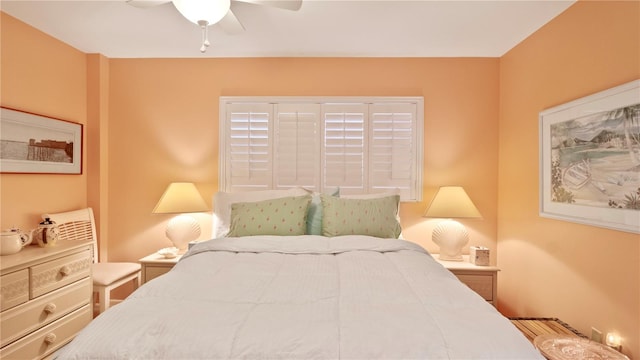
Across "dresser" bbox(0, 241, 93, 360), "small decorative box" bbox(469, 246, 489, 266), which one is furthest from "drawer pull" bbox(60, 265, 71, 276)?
"small decorative box" bbox(469, 246, 489, 266)

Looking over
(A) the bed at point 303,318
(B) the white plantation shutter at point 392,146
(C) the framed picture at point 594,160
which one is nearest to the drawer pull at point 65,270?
(A) the bed at point 303,318

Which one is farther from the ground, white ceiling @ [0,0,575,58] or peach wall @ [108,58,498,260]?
white ceiling @ [0,0,575,58]

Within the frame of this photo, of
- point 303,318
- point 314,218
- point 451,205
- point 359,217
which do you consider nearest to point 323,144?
point 314,218

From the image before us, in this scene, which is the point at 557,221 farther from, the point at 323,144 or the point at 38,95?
the point at 38,95

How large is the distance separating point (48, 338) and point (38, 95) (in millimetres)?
1799

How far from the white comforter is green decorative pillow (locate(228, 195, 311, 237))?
2.23 ft

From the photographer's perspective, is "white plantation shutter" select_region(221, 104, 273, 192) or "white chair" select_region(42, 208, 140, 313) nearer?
"white chair" select_region(42, 208, 140, 313)

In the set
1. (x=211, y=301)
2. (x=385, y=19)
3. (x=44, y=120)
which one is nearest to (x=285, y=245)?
(x=211, y=301)

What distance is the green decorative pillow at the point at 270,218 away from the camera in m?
2.36

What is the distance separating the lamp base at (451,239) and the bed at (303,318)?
107cm

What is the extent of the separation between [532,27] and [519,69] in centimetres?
34

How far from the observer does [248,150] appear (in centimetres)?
306

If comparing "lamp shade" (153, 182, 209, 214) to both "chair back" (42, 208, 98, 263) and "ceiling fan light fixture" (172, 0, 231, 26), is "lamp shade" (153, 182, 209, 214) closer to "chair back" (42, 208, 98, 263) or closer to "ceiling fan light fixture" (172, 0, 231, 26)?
"chair back" (42, 208, 98, 263)

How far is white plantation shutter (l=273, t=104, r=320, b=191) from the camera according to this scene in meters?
3.03
